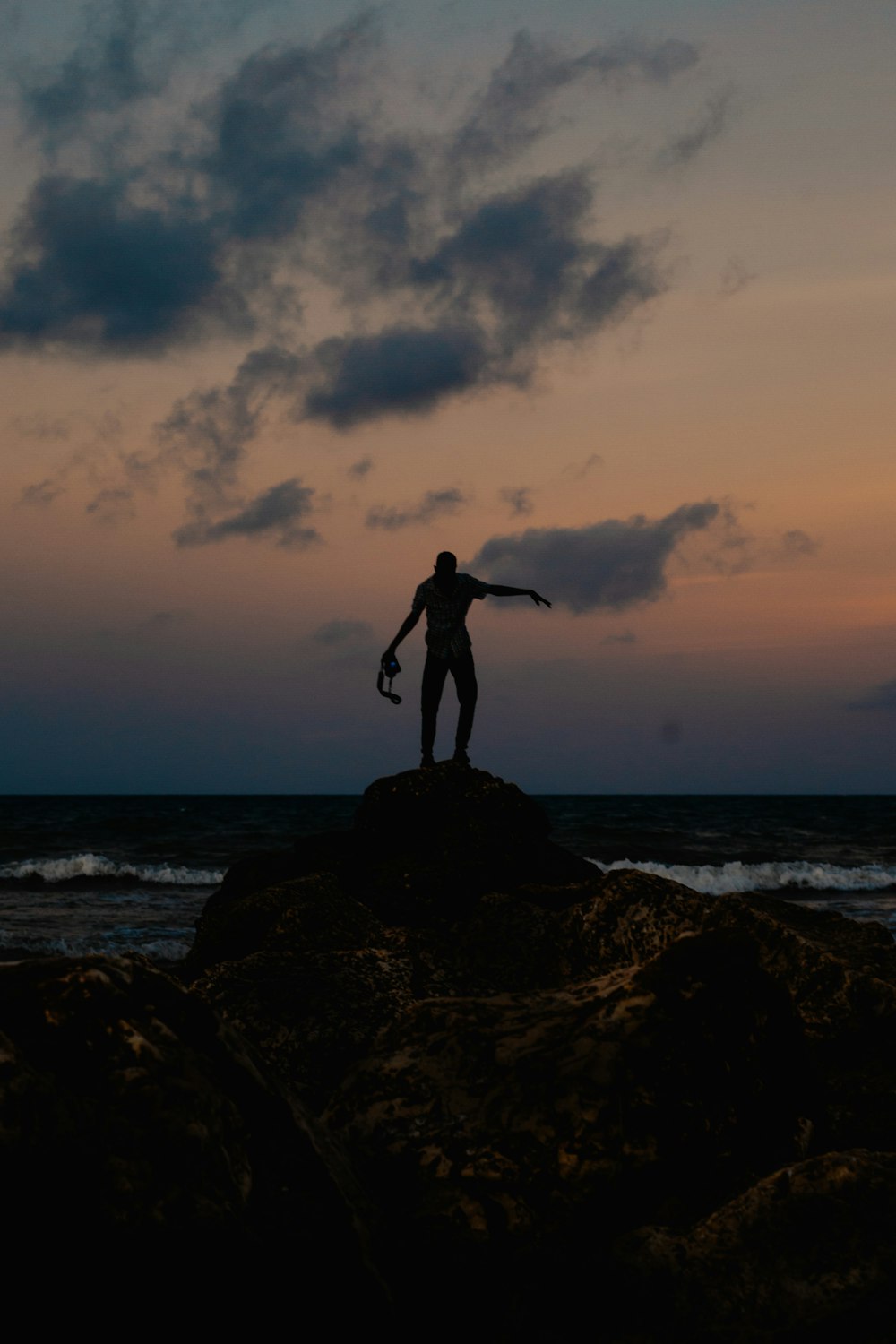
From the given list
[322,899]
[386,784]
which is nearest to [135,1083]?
[322,899]

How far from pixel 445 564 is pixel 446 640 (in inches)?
28.0

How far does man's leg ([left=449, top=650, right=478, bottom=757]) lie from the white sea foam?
17.4 meters

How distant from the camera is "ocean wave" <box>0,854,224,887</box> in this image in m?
26.2

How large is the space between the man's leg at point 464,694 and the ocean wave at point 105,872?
53.3 feet

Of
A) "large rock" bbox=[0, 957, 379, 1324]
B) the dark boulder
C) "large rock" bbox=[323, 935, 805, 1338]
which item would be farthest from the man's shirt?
"large rock" bbox=[0, 957, 379, 1324]

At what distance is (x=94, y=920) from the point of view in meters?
18.1

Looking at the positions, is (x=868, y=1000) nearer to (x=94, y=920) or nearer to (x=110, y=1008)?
(x=110, y=1008)

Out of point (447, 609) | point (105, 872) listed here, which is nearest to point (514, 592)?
point (447, 609)

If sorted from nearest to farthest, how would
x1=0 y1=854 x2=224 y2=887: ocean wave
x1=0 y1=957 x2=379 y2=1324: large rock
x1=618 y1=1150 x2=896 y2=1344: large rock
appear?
x1=0 y1=957 x2=379 y2=1324: large rock < x1=618 y1=1150 x2=896 y2=1344: large rock < x1=0 y1=854 x2=224 y2=887: ocean wave

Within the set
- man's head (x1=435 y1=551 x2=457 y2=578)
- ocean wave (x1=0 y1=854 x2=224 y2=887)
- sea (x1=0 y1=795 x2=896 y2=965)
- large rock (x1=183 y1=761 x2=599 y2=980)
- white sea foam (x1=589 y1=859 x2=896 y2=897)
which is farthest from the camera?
white sea foam (x1=589 y1=859 x2=896 y2=897)

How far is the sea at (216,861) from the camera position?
679 inches

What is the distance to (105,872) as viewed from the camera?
27.0 m

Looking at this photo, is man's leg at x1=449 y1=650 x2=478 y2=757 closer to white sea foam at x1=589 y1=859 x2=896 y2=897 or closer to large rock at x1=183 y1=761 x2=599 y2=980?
large rock at x1=183 y1=761 x2=599 y2=980

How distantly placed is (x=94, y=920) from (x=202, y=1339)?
16.7m
